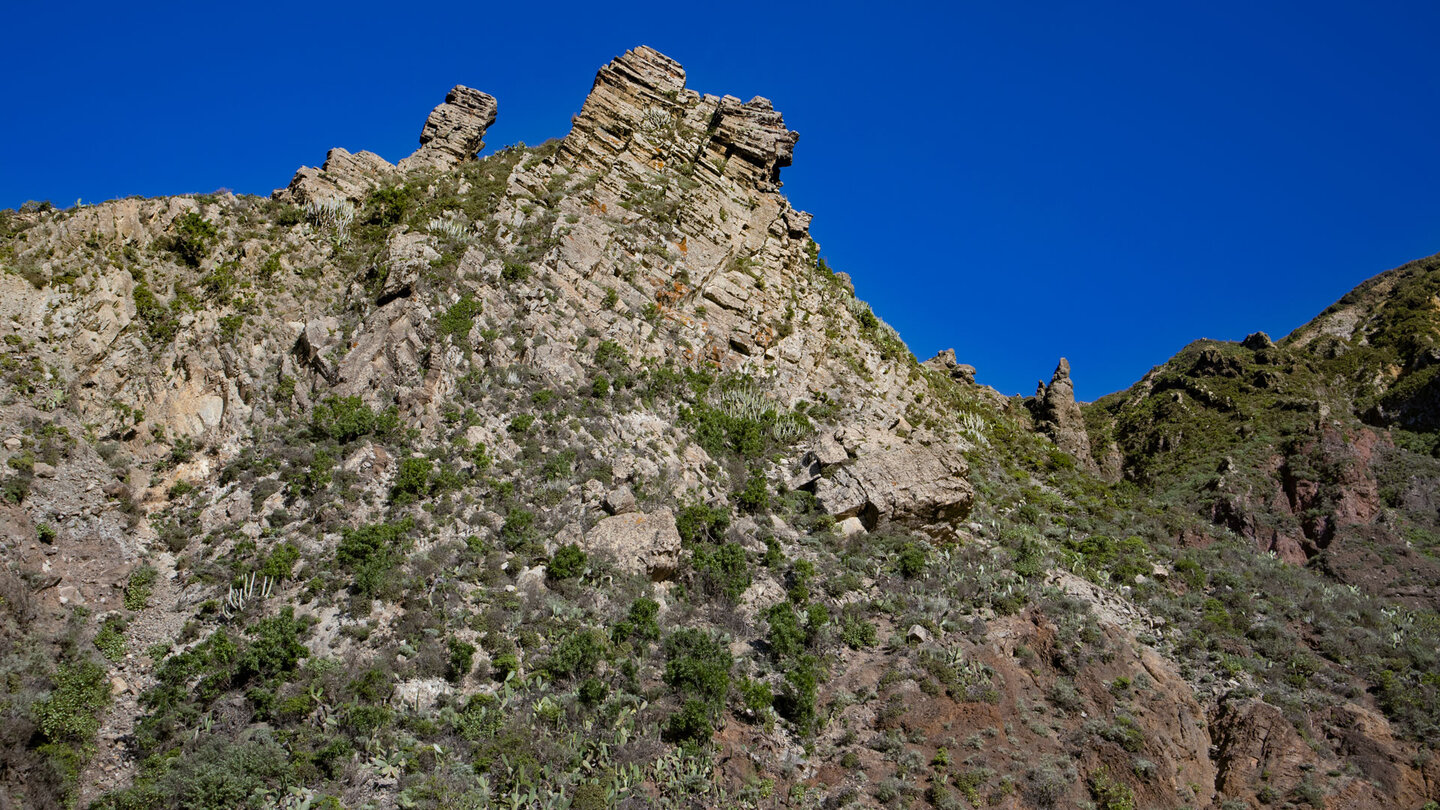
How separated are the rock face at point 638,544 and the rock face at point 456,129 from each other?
2483 cm

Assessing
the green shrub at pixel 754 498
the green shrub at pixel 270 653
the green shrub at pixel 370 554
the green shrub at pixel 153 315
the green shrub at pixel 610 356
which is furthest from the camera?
the green shrub at pixel 610 356

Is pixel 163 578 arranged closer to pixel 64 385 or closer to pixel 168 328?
pixel 64 385

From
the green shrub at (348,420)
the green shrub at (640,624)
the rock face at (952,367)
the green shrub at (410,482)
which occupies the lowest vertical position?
the green shrub at (640,624)

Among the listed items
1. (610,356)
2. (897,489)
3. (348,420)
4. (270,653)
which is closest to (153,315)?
(348,420)

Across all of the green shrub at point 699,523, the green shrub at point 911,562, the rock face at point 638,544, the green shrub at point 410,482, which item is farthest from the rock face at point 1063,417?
the green shrub at point 410,482

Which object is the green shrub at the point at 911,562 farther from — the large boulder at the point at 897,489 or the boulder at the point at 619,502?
the boulder at the point at 619,502

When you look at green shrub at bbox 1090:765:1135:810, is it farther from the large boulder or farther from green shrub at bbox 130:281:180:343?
green shrub at bbox 130:281:180:343

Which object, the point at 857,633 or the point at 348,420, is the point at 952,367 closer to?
the point at 857,633

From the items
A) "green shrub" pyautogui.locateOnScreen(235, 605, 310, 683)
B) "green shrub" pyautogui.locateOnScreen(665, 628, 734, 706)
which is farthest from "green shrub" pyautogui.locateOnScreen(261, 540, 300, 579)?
"green shrub" pyautogui.locateOnScreen(665, 628, 734, 706)

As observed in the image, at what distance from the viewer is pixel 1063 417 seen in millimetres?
40156

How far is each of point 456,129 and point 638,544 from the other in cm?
2953

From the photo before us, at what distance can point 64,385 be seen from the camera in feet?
65.3

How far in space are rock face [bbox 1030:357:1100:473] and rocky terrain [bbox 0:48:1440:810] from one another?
5.30 m

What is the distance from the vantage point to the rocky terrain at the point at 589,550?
14133 millimetres
